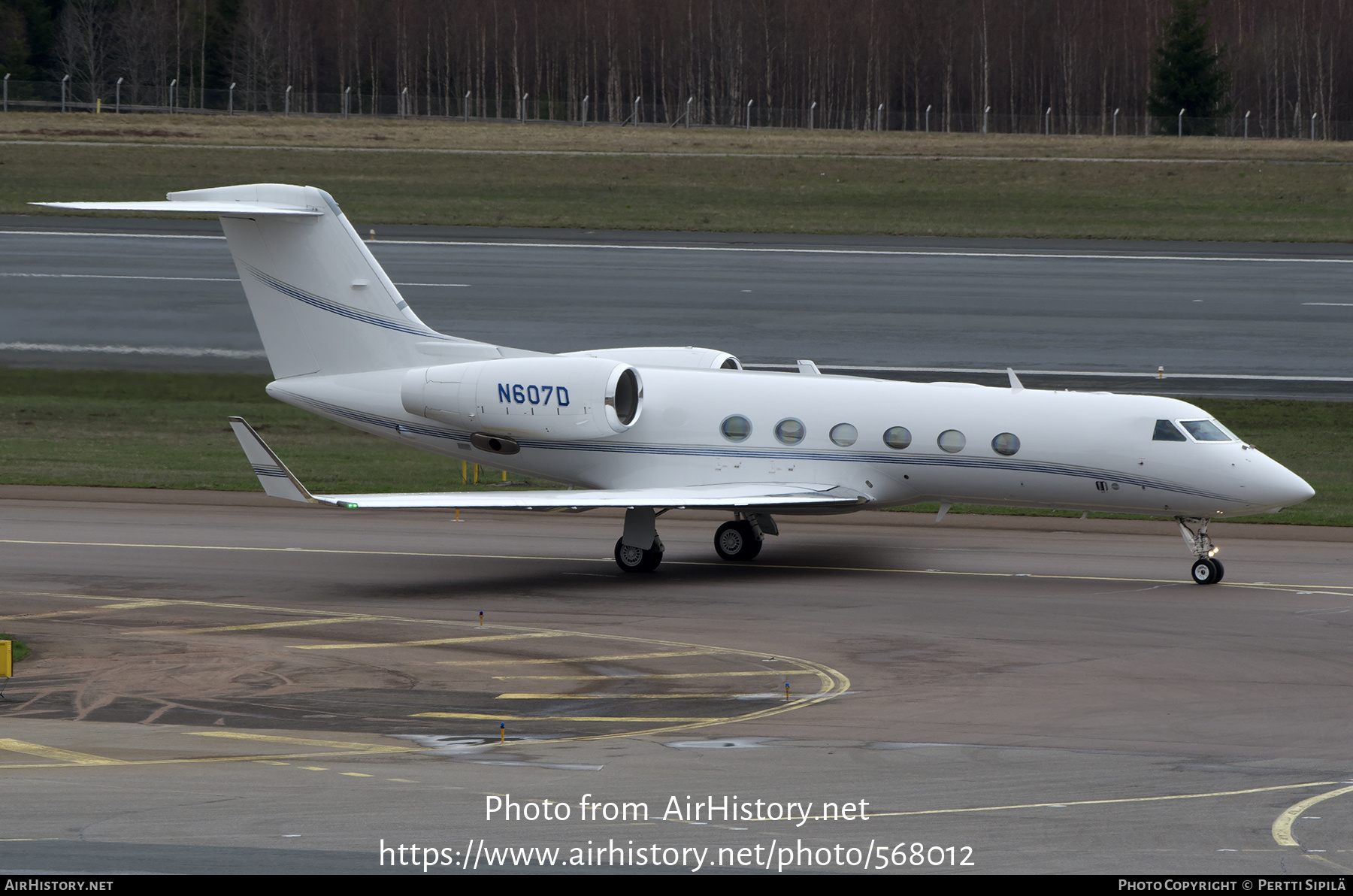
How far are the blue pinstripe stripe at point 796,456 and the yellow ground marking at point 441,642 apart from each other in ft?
20.6

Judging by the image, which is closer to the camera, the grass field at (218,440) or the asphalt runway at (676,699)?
the asphalt runway at (676,699)

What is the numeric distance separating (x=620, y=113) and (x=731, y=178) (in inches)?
1679

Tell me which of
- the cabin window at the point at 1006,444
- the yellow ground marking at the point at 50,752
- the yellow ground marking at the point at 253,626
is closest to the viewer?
the yellow ground marking at the point at 50,752

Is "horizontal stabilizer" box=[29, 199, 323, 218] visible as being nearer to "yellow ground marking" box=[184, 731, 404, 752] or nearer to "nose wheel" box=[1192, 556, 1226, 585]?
"yellow ground marking" box=[184, 731, 404, 752]

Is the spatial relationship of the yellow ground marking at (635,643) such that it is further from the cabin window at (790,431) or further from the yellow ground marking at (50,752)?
the cabin window at (790,431)

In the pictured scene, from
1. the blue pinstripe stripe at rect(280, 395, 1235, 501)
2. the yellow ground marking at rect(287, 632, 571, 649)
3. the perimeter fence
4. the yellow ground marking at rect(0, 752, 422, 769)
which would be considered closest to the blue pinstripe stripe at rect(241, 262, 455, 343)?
the blue pinstripe stripe at rect(280, 395, 1235, 501)

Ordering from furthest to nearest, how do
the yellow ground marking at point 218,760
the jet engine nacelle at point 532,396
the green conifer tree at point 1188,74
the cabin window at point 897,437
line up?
the green conifer tree at point 1188,74 < the jet engine nacelle at point 532,396 < the cabin window at point 897,437 < the yellow ground marking at point 218,760

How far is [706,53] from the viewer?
11488 centimetres

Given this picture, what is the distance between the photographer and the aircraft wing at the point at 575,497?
22.2 meters

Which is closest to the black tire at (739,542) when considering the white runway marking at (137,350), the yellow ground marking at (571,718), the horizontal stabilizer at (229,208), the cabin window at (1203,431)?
the cabin window at (1203,431)

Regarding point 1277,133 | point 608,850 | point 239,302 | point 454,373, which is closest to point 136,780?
point 608,850

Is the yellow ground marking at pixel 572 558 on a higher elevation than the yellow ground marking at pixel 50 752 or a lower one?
lower

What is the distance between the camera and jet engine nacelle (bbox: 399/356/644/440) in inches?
1004

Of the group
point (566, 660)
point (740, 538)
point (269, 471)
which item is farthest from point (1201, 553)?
point (269, 471)
